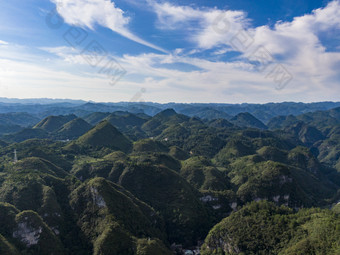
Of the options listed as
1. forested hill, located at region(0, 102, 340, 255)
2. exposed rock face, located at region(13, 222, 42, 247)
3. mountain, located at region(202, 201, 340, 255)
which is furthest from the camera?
exposed rock face, located at region(13, 222, 42, 247)

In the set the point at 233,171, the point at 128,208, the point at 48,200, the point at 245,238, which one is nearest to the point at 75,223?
the point at 48,200

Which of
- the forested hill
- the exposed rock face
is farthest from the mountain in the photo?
the exposed rock face

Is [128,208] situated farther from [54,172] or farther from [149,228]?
[54,172]

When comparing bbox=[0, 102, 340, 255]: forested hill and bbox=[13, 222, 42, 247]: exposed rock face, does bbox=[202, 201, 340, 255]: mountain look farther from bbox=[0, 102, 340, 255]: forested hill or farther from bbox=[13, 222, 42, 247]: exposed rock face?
bbox=[13, 222, 42, 247]: exposed rock face

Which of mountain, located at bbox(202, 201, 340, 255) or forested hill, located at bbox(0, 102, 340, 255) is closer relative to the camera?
mountain, located at bbox(202, 201, 340, 255)

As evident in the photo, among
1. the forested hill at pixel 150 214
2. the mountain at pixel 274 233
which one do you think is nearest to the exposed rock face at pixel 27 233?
the forested hill at pixel 150 214

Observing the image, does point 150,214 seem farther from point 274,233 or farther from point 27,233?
point 274,233

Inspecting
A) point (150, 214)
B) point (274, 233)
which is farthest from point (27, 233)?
point (274, 233)

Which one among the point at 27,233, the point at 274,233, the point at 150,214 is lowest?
the point at 150,214

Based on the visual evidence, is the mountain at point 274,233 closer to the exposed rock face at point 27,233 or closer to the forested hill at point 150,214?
the forested hill at point 150,214

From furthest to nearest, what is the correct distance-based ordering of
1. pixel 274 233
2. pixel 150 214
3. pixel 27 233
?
pixel 150 214 → pixel 27 233 → pixel 274 233

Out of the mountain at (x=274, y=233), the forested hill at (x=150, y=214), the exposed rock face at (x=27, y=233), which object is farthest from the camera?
the exposed rock face at (x=27, y=233)
